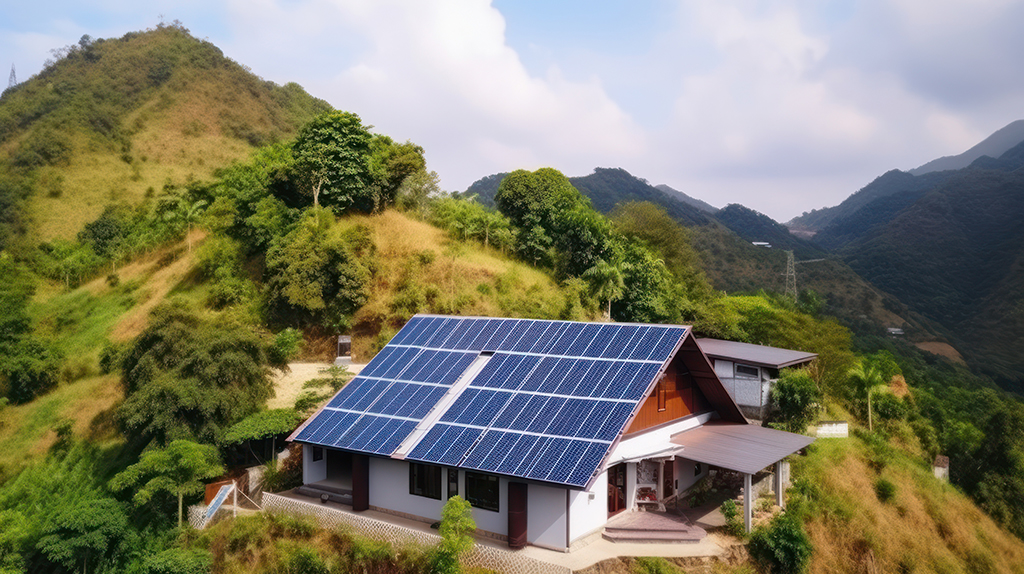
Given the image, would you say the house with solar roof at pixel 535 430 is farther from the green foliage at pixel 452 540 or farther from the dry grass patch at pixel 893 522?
the dry grass patch at pixel 893 522

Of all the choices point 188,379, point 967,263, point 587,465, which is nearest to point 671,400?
point 587,465

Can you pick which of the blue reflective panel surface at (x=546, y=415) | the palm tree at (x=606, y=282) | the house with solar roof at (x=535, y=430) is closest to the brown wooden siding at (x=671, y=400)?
the house with solar roof at (x=535, y=430)

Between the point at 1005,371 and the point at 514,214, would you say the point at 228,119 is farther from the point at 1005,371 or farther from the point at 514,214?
the point at 1005,371

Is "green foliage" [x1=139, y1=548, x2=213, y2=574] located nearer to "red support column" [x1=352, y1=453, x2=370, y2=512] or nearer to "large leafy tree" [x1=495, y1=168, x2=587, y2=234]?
"red support column" [x1=352, y1=453, x2=370, y2=512]

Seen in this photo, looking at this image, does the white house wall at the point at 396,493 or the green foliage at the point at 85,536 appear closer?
the white house wall at the point at 396,493

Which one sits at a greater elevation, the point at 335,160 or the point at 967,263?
the point at 335,160

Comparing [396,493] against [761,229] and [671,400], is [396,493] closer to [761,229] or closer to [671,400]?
[671,400]

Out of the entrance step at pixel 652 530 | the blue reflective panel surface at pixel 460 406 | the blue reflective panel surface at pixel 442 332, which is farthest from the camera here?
the blue reflective panel surface at pixel 442 332
